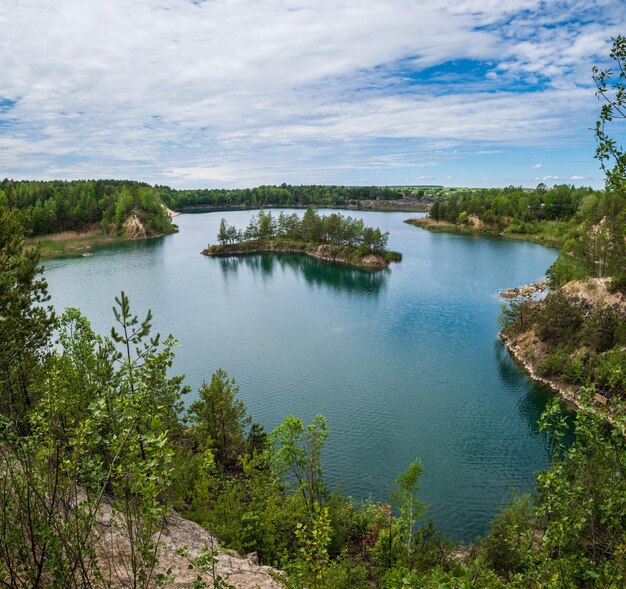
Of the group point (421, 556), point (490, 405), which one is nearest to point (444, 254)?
point (490, 405)

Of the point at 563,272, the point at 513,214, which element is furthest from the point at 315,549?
the point at 513,214

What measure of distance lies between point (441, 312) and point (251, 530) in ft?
136

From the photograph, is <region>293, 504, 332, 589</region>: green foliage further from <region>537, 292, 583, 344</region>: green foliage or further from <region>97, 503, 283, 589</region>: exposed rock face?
<region>537, 292, 583, 344</region>: green foliage

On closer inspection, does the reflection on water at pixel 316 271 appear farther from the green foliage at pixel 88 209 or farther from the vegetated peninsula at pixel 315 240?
the green foliage at pixel 88 209

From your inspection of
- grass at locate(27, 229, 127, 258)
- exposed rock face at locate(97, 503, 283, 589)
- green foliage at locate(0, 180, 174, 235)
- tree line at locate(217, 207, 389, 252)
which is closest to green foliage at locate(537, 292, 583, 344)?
exposed rock face at locate(97, 503, 283, 589)

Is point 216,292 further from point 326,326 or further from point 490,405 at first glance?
point 490,405

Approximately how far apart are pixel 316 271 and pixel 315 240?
764 inches

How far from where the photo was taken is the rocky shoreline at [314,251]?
81875mm

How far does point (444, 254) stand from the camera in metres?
90.9

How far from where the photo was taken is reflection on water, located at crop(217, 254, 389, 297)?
67.4 m

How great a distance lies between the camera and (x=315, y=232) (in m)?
98.2

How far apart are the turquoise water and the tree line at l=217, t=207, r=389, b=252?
7058mm

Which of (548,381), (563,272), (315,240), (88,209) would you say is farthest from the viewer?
(88,209)

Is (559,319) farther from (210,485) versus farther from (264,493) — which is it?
(210,485)
